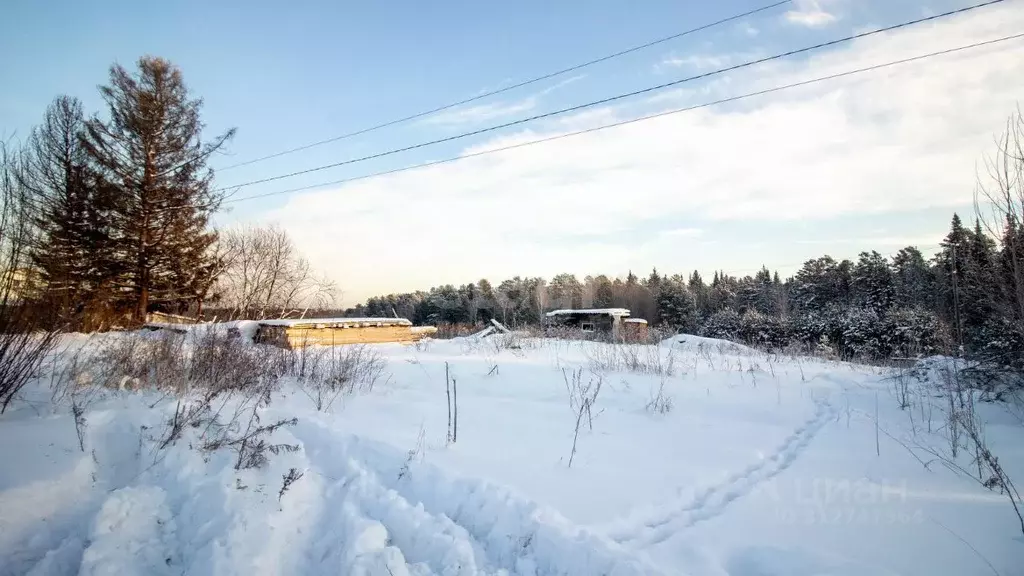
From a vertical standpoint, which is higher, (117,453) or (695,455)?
(117,453)

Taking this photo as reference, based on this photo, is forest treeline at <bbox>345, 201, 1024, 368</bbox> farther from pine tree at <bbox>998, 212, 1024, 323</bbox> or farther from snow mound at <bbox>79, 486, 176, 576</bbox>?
snow mound at <bbox>79, 486, 176, 576</bbox>

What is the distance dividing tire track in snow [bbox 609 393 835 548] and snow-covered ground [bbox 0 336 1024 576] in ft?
0.05

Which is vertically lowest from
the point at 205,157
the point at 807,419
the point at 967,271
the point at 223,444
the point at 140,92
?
the point at 807,419

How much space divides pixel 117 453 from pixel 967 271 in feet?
28.7

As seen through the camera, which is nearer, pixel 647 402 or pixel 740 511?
pixel 740 511

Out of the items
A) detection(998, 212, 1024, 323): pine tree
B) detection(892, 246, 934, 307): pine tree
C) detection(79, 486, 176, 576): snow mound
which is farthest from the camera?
detection(892, 246, 934, 307): pine tree

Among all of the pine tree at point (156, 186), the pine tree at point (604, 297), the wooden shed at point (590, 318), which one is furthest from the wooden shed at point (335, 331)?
the pine tree at point (604, 297)

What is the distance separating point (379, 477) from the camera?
3.13 meters

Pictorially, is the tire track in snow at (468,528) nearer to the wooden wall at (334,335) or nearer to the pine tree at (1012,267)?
the pine tree at (1012,267)

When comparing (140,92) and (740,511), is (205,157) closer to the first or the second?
(140,92)

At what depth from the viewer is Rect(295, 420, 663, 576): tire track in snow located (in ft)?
7.16

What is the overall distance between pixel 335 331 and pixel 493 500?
11224mm

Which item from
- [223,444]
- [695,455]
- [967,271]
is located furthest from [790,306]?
[223,444]

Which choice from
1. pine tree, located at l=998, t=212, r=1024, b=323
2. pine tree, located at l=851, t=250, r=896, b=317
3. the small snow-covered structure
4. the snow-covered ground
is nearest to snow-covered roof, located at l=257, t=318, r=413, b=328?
the snow-covered ground
